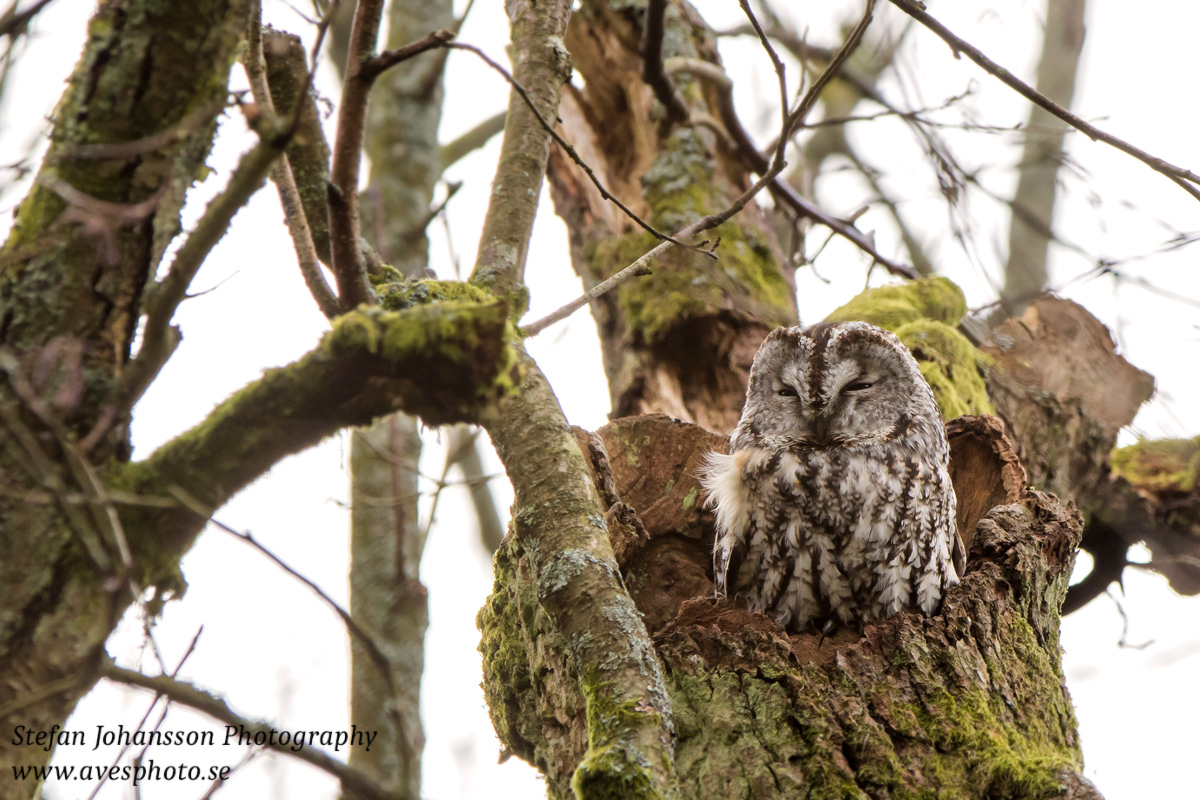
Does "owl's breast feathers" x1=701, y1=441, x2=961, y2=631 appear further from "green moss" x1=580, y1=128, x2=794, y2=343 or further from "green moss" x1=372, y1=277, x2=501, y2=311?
"green moss" x1=372, y1=277, x2=501, y2=311

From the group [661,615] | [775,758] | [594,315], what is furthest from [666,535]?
[594,315]

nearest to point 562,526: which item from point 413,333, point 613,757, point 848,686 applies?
point 613,757

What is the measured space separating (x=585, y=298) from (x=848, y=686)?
1164 mm

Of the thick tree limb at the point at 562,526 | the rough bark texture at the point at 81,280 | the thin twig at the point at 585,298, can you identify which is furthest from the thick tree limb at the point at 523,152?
the rough bark texture at the point at 81,280

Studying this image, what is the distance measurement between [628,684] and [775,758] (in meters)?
0.65

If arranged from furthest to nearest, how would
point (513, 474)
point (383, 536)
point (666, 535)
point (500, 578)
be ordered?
point (383, 536) < point (666, 535) < point (500, 578) < point (513, 474)

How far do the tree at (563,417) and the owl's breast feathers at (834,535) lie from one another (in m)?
0.19

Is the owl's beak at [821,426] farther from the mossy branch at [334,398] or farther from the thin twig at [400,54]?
the mossy branch at [334,398]

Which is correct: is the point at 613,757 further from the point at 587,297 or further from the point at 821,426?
the point at 821,426

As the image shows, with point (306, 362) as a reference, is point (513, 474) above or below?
above

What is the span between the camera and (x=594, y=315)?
467 cm

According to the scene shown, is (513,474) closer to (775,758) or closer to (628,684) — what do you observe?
(628,684)

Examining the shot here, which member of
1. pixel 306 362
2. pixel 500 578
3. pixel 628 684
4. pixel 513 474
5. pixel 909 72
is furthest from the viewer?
pixel 909 72

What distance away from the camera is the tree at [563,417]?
1449mm
